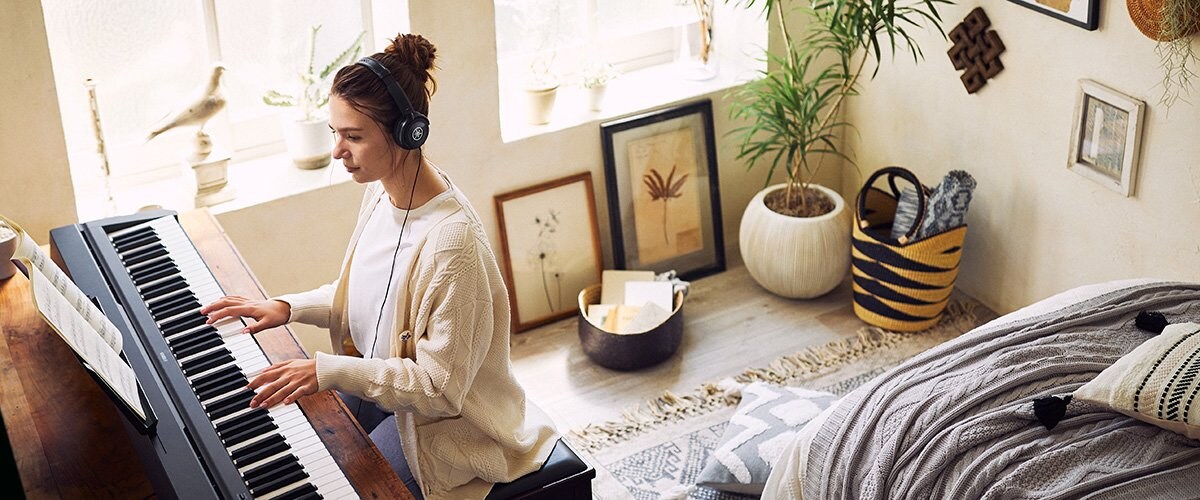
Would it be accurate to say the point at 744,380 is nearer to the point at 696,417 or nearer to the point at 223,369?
the point at 696,417

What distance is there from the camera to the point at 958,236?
393 centimetres

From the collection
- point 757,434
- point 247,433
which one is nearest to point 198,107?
point 247,433

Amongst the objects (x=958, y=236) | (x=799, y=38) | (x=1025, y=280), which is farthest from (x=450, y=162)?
(x=1025, y=280)

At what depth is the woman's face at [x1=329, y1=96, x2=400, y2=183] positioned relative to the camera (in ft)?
7.62

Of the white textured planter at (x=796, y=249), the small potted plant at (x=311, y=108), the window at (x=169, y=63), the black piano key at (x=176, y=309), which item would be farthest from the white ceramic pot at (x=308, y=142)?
the white textured planter at (x=796, y=249)

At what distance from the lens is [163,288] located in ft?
8.46

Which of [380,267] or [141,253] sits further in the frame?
[141,253]

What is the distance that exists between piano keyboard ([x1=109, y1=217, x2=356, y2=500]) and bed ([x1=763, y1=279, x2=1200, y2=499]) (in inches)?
48.0

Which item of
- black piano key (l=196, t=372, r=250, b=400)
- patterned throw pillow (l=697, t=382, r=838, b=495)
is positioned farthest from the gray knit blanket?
black piano key (l=196, t=372, r=250, b=400)

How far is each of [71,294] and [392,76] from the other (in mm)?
704

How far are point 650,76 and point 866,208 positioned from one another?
0.91 meters

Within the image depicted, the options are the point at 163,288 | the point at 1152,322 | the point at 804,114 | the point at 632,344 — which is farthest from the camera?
the point at 804,114

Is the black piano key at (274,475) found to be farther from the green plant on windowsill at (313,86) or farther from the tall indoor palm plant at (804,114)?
the tall indoor palm plant at (804,114)

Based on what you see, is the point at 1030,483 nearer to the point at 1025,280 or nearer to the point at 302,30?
the point at 1025,280
